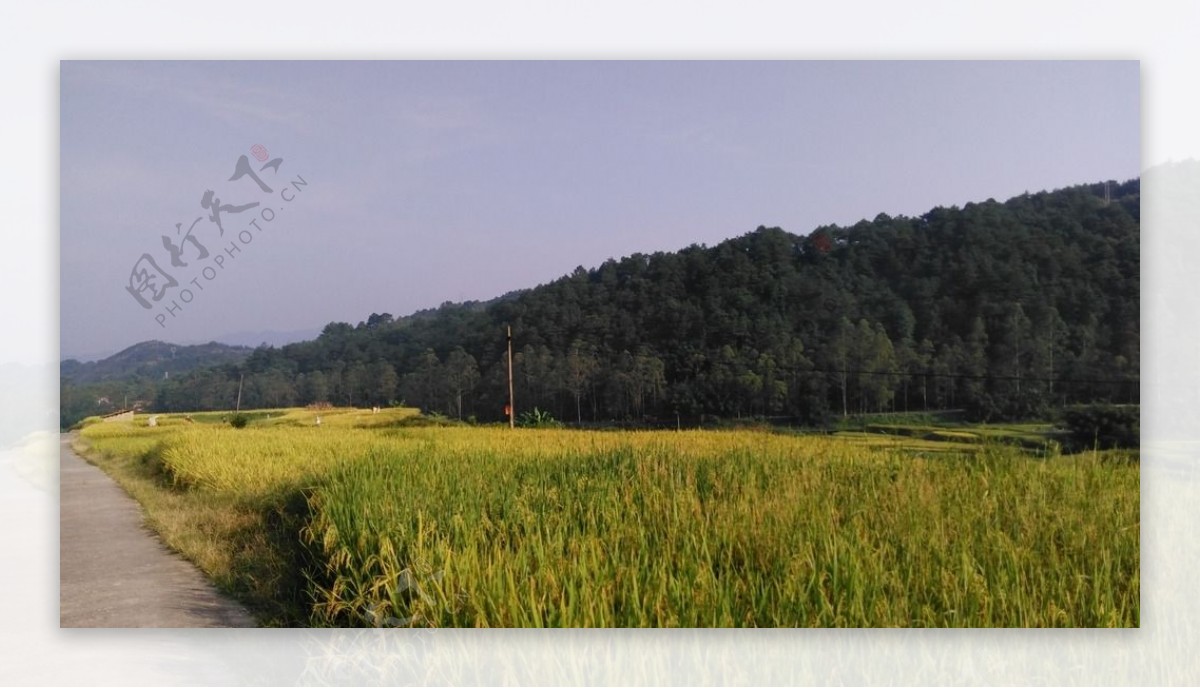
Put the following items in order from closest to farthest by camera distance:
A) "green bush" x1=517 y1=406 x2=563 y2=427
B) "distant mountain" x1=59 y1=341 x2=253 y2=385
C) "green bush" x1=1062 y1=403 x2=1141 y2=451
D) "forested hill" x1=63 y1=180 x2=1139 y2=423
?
1. "green bush" x1=1062 y1=403 x2=1141 y2=451
2. "forested hill" x1=63 y1=180 x2=1139 y2=423
3. "distant mountain" x1=59 y1=341 x2=253 y2=385
4. "green bush" x1=517 y1=406 x2=563 y2=427

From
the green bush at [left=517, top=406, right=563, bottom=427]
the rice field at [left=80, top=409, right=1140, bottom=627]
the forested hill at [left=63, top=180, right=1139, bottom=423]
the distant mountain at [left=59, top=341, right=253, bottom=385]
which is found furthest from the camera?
the green bush at [left=517, top=406, right=563, bottom=427]

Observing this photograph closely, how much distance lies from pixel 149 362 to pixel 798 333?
10.7 ft

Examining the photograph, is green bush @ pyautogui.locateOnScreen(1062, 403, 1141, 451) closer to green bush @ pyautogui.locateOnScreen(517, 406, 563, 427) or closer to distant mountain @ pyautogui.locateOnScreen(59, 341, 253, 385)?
green bush @ pyautogui.locateOnScreen(517, 406, 563, 427)

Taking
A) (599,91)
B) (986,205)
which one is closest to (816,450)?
(986,205)

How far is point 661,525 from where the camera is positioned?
175 inches

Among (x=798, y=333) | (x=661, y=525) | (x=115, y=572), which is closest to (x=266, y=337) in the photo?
(x=115, y=572)

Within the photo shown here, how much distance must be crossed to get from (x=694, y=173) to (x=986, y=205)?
4.61 ft

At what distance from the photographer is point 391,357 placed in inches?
201

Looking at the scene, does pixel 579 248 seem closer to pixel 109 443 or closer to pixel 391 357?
pixel 391 357

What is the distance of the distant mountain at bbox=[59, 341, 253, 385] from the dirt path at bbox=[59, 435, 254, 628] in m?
0.38

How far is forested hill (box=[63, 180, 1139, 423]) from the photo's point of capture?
4.54 m

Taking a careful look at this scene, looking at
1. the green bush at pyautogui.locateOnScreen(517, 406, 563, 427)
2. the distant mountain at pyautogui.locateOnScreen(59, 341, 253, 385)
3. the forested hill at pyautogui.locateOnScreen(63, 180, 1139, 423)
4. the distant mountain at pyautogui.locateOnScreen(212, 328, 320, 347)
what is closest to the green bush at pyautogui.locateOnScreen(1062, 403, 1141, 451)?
the forested hill at pyautogui.locateOnScreen(63, 180, 1139, 423)

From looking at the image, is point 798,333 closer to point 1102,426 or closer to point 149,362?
point 1102,426

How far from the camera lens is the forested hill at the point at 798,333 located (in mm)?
4539
